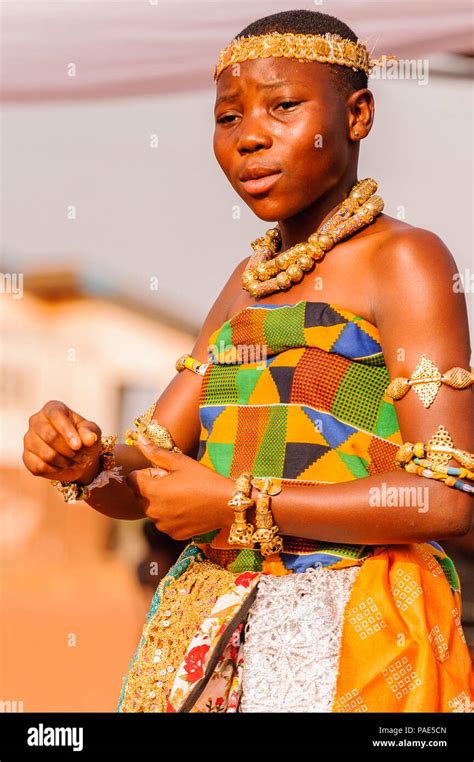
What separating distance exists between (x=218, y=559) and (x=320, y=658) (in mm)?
316

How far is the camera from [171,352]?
6957 millimetres

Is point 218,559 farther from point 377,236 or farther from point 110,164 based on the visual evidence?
point 110,164

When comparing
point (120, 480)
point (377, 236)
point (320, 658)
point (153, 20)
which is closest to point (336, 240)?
point (377, 236)

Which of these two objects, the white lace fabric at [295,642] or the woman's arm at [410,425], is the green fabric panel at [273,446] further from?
the white lace fabric at [295,642]

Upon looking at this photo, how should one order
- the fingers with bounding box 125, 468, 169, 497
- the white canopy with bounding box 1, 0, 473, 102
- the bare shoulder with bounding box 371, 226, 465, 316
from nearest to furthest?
the bare shoulder with bounding box 371, 226, 465, 316 < the fingers with bounding box 125, 468, 169, 497 < the white canopy with bounding box 1, 0, 473, 102

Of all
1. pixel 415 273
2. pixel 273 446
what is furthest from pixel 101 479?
pixel 415 273

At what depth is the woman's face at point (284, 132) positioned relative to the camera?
180 centimetres

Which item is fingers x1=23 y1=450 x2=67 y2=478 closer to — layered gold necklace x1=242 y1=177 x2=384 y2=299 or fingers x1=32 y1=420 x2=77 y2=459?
fingers x1=32 y1=420 x2=77 y2=459

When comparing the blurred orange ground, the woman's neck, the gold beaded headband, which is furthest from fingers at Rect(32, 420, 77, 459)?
the blurred orange ground

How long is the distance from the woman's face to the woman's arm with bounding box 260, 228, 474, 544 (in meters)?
0.23

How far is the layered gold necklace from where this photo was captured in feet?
6.10

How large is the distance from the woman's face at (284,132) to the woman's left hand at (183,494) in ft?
1.58

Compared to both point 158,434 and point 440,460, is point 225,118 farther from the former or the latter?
point 440,460
